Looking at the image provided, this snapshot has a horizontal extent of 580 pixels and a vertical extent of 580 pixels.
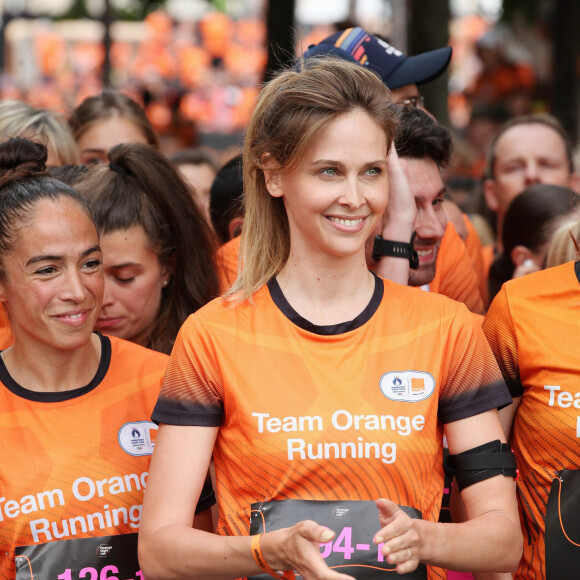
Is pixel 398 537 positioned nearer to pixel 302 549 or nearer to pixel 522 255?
pixel 302 549

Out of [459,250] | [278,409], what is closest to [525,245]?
[459,250]

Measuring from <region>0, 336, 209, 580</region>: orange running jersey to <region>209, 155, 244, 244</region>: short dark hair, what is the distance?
174cm

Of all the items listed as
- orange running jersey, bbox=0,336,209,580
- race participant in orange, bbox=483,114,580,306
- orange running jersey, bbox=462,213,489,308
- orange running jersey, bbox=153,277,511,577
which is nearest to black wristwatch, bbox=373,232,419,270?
orange running jersey, bbox=153,277,511,577

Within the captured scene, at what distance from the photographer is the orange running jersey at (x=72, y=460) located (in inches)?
110

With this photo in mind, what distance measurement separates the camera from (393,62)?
3.97 m

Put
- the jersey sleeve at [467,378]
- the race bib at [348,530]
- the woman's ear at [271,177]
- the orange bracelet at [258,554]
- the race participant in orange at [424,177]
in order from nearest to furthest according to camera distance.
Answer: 1. the orange bracelet at [258,554]
2. the race bib at [348,530]
3. the jersey sleeve at [467,378]
4. the woman's ear at [271,177]
5. the race participant in orange at [424,177]

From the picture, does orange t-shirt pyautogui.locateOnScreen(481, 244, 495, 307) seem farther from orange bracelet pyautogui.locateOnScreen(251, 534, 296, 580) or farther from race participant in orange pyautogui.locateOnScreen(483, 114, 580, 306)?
orange bracelet pyautogui.locateOnScreen(251, 534, 296, 580)

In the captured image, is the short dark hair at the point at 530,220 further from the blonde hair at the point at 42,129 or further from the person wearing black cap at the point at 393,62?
the blonde hair at the point at 42,129

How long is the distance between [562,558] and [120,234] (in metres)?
2.01

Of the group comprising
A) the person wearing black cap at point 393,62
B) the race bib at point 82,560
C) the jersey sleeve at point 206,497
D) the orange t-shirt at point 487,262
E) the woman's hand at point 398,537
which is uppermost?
the person wearing black cap at point 393,62

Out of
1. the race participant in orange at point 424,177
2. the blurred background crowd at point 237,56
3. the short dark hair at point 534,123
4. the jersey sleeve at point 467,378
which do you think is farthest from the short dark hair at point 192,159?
the jersey sleeve at point 467,378

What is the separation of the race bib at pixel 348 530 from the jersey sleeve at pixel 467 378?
32 centimetres

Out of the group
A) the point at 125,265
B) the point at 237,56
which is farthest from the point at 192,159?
the point at 237,56

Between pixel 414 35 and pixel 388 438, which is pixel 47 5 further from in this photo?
pixel 388 438
